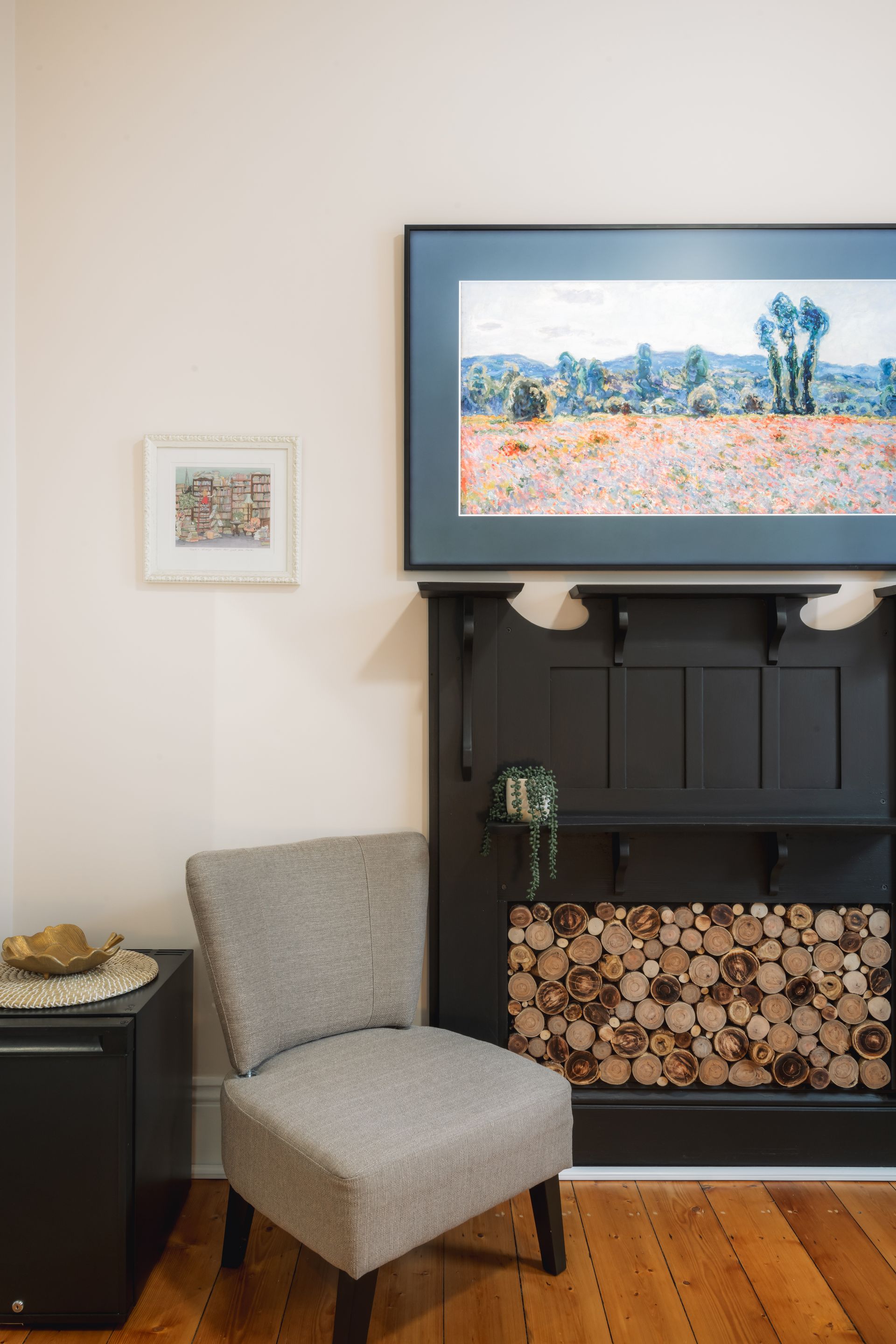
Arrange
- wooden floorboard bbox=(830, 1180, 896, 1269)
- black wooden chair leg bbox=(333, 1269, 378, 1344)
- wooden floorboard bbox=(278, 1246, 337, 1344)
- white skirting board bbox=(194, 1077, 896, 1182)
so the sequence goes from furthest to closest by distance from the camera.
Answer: white skirting board bbox=(194, 1077, 896, 1182)
wooden floorboard bbox=(830, 1180, 896, 1269)
wooden floorboard bbox=(278, 1246, 337, 1344)
black wooden chair leg bbox=(333, 1269, 378, 1344)

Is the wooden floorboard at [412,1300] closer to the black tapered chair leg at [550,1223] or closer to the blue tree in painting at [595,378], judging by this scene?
the black tapered chair leg at [550,1223]

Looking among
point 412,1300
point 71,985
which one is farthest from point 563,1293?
point 71,985

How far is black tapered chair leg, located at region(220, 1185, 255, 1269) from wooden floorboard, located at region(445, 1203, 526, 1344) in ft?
1.36

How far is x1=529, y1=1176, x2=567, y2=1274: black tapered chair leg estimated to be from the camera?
5.24 ft

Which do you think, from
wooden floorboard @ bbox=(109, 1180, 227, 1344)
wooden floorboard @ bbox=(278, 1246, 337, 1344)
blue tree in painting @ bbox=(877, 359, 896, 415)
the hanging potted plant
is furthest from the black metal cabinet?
blue tree in painting @ bbox=(877, 359, 896, 415)

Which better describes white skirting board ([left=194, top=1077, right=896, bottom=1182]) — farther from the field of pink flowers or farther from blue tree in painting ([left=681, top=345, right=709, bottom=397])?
blue tree in painting ([left=681, top=345, right=709, bottom=397])

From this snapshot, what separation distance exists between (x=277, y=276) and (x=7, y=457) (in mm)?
804

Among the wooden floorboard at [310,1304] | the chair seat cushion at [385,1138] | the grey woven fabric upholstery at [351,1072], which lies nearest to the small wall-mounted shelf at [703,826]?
the grey woven fabric upholstery at [351,1072]

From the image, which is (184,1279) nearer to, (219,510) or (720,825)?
(720,825)

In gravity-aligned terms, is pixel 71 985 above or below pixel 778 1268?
above

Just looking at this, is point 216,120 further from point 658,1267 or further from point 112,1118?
point 658,1267

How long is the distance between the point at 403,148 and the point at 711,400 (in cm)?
99

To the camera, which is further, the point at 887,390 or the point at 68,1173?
the point at 887,390

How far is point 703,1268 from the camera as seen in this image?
1.64 metres
